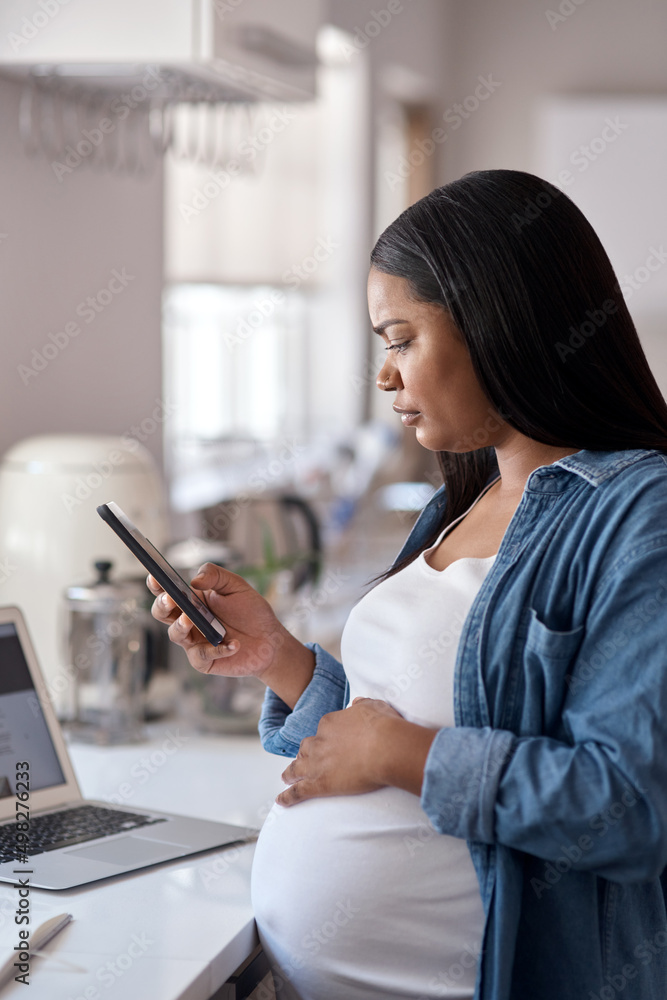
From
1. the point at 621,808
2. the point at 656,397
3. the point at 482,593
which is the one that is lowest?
the point at 621,808

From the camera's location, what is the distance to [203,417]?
3.44 meters

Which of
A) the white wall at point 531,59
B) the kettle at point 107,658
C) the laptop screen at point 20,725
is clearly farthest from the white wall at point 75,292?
the white wall at point 531,59

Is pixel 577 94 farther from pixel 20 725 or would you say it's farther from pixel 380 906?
pixel 380 906

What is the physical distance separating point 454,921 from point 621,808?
19cm

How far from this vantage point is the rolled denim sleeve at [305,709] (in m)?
1.10

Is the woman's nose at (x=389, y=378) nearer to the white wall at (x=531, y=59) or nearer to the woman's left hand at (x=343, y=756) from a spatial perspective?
the woman's left hand at (x=343, y=756)

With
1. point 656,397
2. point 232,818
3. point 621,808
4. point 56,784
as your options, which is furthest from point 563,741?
point 56,784

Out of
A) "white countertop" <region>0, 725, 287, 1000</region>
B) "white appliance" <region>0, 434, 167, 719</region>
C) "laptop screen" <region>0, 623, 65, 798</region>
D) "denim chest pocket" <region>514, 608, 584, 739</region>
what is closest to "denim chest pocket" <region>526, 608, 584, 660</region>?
"denim chest pocket" <region>514, 608, 584, 739</region>

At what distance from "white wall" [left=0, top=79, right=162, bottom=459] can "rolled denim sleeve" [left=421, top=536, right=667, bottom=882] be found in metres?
1.13

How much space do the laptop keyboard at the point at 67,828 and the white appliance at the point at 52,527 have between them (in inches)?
17.6

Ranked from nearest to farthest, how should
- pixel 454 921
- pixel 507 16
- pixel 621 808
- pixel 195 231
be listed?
pixel 621 808 → pixel 454 921 → pixel 195 231 → pixel 507 16

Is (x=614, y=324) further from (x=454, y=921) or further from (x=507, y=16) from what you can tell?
(x=507, y=16)

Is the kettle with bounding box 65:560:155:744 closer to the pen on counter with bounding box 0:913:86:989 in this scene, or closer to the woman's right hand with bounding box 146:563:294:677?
the woman's right hand with bounding box 146:563:294:677

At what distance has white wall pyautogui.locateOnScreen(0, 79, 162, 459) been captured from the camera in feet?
5.61
